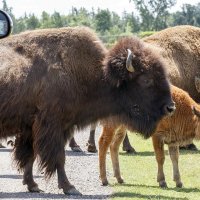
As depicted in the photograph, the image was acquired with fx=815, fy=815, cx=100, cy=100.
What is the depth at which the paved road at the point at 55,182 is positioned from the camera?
37.3 feet

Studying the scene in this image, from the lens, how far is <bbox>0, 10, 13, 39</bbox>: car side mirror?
299 inches

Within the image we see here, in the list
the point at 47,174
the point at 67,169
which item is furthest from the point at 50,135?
the point at 67,169

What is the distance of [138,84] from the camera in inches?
480

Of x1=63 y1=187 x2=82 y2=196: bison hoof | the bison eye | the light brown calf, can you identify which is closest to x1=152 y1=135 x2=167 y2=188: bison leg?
the light brown calf

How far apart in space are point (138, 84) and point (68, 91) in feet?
3.64

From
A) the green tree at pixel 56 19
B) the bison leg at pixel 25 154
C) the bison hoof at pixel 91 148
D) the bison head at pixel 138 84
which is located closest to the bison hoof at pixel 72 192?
the bison leg at pixel 25 154

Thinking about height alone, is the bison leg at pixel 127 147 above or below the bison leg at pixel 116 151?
below

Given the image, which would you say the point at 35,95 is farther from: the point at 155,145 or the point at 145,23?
the point at 145,23

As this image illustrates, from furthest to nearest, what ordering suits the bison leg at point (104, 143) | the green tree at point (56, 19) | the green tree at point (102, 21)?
the green tree at point (56, 19) < the green tree at point (102, 21) < the bison leg at point (104, 143)

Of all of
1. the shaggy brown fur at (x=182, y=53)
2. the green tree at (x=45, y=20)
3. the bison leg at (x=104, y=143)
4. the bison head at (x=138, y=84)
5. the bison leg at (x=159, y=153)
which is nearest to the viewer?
the bison head at (x=138, y=84)

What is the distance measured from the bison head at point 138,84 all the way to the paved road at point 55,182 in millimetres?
801

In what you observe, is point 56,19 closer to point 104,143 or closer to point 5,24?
point 104,143

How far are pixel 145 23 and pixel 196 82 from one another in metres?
83.7

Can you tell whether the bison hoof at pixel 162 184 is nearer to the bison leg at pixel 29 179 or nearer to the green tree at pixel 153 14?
the bison leg at pixel 29 179
